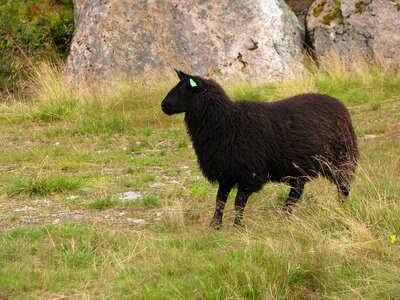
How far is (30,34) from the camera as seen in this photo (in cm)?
1920

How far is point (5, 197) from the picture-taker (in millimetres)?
9359

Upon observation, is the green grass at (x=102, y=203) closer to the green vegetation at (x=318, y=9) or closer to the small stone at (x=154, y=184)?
the small stone at (x=154, y=184)

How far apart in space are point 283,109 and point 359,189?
1.28 m

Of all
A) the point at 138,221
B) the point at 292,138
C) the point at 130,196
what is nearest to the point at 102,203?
the point at 130,196

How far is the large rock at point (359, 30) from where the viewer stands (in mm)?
17188

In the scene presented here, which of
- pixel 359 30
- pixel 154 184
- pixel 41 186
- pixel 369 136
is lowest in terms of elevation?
pixel 369 136

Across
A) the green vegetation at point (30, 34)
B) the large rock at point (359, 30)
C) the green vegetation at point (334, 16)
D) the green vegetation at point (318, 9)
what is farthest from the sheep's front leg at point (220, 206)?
the green vegetation at point (30, 34)

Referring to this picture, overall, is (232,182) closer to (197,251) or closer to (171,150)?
(197,251)

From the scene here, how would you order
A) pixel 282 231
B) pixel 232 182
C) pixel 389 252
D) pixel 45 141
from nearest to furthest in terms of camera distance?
pixel 389 252, pixel 282 231, pixel 232 182, pixel 45 141

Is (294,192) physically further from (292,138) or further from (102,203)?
(102,203)

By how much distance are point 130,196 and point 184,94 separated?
171 cm

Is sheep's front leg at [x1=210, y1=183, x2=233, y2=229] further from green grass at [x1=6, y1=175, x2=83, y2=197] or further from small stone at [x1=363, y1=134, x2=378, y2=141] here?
small stone at [x1=363, y1=134, x2=378, y2=141]

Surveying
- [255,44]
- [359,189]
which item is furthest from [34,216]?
[255,44]

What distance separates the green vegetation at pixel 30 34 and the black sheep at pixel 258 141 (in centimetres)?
1104
